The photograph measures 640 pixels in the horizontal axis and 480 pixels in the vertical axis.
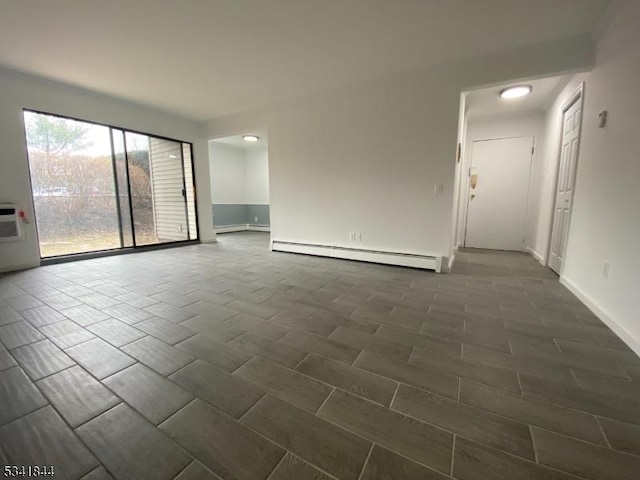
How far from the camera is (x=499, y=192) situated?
505cm

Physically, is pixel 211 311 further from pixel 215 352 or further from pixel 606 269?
pixel 606 269

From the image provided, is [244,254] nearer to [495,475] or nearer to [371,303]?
[371,303]

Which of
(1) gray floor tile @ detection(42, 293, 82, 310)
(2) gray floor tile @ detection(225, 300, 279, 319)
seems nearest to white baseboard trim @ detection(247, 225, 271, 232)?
(1) gray floor tile @ detection(42, 293, 82, 310)

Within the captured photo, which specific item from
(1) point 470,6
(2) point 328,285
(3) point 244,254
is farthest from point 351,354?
(3) point 244,254

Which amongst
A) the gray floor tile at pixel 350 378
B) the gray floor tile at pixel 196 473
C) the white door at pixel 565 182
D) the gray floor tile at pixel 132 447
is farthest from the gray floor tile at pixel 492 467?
the white door at pixel 565 182

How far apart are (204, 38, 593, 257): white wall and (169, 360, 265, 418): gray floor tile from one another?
293 cm

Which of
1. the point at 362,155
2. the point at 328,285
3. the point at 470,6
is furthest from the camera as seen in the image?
the point at 362,155

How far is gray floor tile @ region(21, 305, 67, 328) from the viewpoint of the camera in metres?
2.04

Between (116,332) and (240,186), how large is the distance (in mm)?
7263

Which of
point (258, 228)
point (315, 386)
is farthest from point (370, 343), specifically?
point (258, 228)

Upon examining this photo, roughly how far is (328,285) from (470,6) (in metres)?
2.83

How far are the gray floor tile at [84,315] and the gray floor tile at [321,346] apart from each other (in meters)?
1.53

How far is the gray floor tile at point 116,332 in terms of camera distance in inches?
70.5

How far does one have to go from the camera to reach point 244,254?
4746mm
